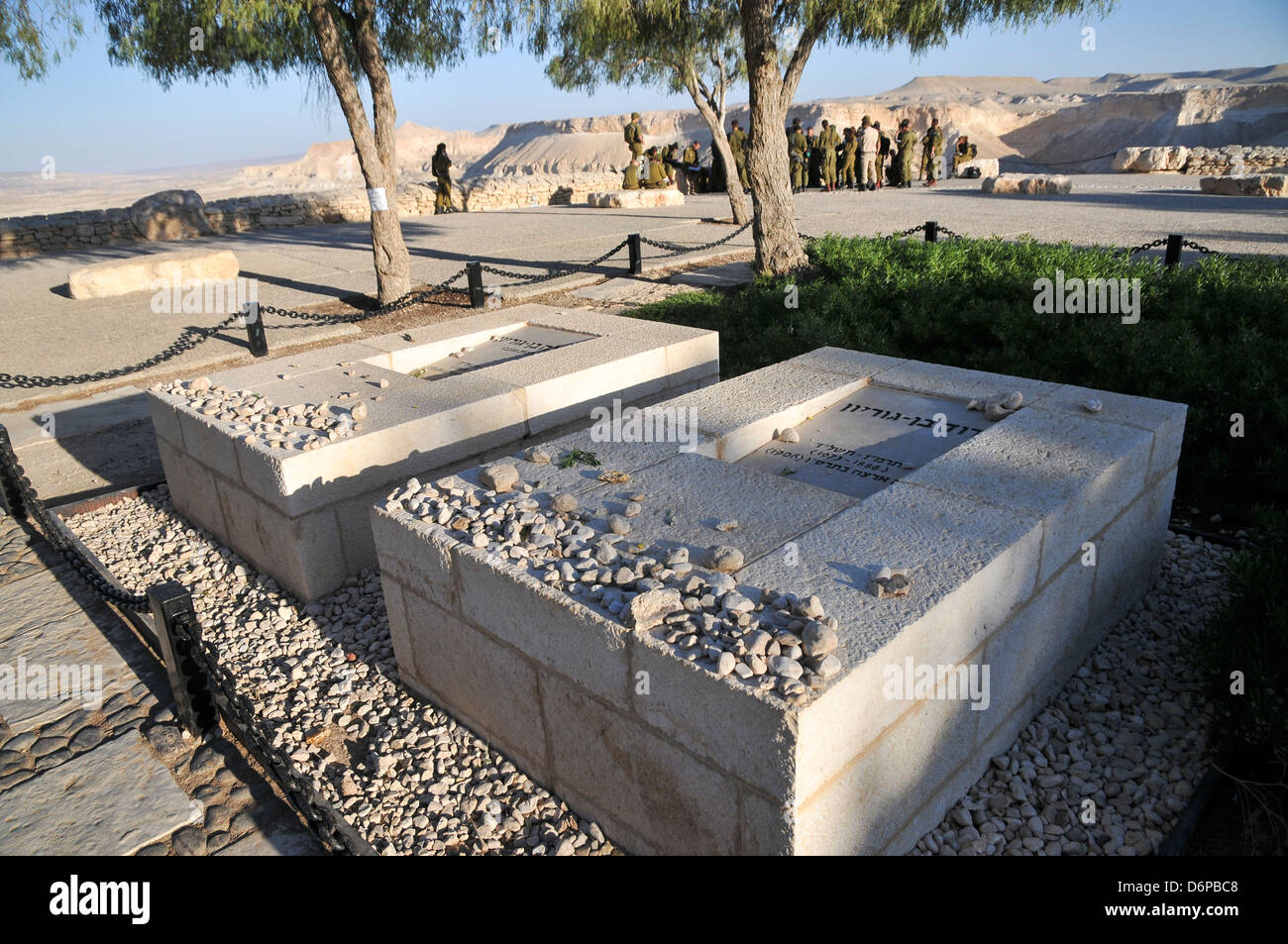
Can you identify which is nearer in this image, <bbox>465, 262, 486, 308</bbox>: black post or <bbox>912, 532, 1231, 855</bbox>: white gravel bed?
<bbox>912, 532, 1231, 855</bbox>: white gravel bed

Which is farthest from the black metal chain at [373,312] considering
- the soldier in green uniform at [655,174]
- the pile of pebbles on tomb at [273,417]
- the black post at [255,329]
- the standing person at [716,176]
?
the standing person at [716,176]

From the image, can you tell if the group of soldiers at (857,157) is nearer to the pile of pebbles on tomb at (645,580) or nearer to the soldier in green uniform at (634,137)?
the soldier in green uniform at (634,137)

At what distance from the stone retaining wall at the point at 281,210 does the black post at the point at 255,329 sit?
12158 mm

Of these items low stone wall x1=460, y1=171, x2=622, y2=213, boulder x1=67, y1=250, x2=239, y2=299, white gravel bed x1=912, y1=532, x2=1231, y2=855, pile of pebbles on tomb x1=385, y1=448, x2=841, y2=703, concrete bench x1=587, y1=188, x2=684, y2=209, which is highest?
low stone wall x1=460, y1=171, x2=622, y2=213

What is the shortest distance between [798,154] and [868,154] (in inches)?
78.4

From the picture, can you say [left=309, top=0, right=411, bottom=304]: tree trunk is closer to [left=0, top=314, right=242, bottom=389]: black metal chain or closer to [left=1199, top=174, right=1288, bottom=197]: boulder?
[left=0, top=314, right=242, bottom=389]: black metal chain

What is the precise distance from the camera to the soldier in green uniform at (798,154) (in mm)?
23047

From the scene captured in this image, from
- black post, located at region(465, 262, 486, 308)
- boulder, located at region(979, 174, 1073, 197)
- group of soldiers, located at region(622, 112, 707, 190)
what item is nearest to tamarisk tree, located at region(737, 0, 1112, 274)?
black post, located at region(465, 262, 486, 308)

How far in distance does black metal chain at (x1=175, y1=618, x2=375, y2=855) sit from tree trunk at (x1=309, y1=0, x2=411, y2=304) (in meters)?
7.42

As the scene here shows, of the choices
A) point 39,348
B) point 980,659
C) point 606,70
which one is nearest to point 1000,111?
point 606,70

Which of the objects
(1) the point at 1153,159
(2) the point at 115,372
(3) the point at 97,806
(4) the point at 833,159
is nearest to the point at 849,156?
(4) the point at 833,159

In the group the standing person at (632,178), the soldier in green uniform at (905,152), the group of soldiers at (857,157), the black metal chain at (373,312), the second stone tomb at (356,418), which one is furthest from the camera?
the standing person at (632,178)

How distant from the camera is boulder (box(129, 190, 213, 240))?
1850cm
